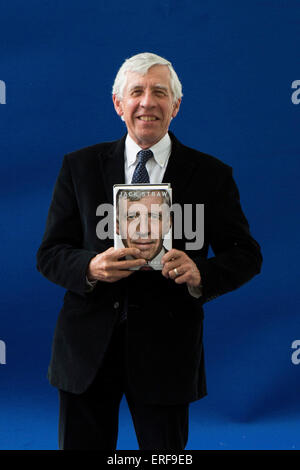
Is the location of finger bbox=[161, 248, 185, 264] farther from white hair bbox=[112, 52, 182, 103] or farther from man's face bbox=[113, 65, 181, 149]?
white hair bbox=[112, 52, 182, 103]

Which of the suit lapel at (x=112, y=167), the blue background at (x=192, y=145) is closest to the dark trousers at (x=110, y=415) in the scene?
the suit lapel at (x=112, y=167)

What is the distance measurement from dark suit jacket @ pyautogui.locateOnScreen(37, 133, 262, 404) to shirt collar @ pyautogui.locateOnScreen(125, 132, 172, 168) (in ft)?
0.08

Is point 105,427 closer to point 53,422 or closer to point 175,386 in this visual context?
point 175,386

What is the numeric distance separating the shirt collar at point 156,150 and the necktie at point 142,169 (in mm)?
15

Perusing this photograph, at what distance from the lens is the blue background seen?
9.04ft

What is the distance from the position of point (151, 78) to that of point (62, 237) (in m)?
0.48

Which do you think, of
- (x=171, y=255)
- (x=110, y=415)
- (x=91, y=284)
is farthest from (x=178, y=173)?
(x=110, y=415)

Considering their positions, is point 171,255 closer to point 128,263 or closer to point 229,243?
point 128,263

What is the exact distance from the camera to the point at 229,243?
1.72 metres

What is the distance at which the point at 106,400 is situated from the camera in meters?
1.69

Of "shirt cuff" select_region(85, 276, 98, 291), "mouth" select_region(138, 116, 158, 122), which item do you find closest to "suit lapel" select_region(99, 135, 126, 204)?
"mouth" select_region(138, 116, 158, 122)

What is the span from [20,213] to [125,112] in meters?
1.32

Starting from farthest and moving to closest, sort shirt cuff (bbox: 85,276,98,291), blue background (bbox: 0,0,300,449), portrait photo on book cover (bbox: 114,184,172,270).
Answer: blue background (bbox: 0,0,300,449)
shirt cuff (bbox: 85,276,98,291)
portrait photo on book cover (bbox: 114,184,172,270)

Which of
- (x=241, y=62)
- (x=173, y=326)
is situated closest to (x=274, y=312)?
(x=241, y=62)
